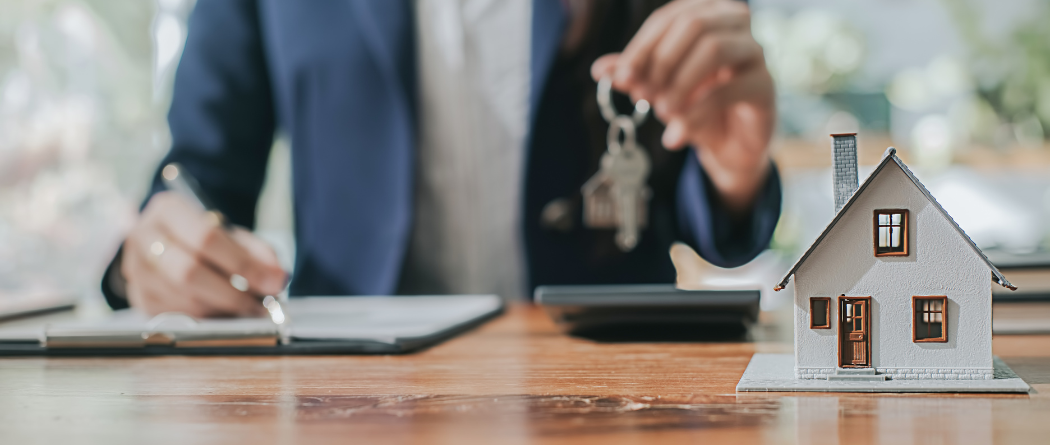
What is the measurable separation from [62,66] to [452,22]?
1719 millimetres

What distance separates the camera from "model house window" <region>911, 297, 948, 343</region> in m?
0.30

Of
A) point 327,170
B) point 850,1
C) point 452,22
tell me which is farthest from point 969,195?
point 327,170

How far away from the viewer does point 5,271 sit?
2.16 m

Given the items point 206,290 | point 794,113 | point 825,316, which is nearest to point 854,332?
point 825,316

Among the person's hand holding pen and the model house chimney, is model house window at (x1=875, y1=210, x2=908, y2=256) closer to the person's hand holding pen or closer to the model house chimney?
the model house chimney

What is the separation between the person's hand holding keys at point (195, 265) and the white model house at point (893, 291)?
452 mm

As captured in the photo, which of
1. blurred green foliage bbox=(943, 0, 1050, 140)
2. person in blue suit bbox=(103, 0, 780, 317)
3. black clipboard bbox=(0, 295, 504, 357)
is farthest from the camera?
blurred green foliage bbox=(943, 0, 1050, 140)

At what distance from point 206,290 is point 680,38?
18.7 inches

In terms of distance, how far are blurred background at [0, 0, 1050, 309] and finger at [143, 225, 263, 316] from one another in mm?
978

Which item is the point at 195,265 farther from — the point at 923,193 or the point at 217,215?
the point at 923,193

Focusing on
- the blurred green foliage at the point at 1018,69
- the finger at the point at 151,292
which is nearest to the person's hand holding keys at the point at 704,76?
the finger at the point at 151,292

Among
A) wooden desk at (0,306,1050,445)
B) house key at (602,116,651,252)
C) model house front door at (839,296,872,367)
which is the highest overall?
house key at (602,116,651,252)

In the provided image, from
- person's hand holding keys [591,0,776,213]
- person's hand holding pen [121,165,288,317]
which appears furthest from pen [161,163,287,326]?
person's hand holding keys [591,0,776,213]

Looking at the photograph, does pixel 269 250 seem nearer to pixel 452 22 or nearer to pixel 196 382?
pixel 196 382
